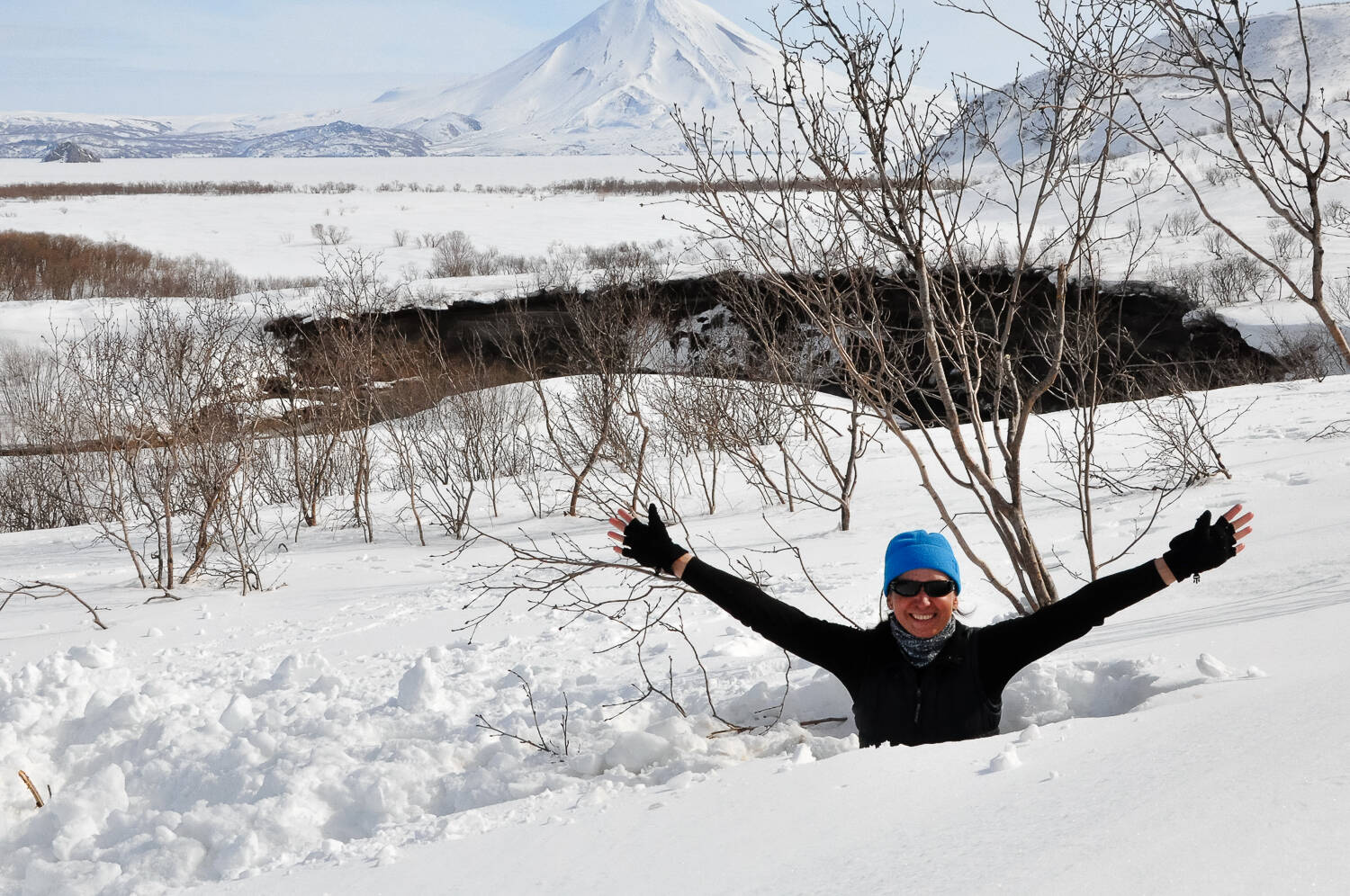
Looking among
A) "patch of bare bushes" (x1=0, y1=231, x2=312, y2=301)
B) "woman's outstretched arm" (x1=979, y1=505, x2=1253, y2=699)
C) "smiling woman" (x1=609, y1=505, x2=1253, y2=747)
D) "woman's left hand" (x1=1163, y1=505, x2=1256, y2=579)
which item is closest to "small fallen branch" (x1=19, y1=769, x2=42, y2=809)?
"smiling woman" (x1=609, y1=505, x2=1253, y2=747)

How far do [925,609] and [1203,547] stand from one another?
71 cm

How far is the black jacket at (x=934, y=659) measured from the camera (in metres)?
2.61

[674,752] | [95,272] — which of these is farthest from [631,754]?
[95,272]

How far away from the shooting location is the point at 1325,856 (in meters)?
1.47

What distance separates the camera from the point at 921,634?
2.66 meters

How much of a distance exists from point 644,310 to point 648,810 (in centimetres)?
1243

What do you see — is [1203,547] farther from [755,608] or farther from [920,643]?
[755,608]

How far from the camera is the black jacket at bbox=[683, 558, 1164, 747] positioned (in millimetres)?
2611

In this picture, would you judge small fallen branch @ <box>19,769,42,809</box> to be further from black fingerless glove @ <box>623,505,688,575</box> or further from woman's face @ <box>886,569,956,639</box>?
woman's face @ <box>886,569,956,639</box>

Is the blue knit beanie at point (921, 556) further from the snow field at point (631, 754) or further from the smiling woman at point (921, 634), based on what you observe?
the snow field at point (631, 754)

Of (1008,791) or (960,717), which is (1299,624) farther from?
(1008,791)

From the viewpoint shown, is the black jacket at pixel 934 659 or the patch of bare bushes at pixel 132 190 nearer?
the black jacket at pixel 934 659

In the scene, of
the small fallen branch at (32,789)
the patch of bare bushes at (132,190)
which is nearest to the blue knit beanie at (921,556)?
the small fallen branch at (32,789)

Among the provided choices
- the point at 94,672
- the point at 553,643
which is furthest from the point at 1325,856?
the point at 94,672
